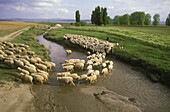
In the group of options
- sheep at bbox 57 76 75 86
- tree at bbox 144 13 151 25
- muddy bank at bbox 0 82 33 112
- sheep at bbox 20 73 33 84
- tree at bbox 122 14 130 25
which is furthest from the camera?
tree at bbox 122 14 130 25

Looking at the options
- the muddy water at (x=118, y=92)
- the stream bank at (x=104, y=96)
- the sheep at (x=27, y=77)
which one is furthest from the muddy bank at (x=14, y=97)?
the muddy water at (x=118, y=92)

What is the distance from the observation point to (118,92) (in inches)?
335

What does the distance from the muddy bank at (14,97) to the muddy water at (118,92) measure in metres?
1.66

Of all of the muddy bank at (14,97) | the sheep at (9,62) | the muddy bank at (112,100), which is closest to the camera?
the muddy bank at (14,97)

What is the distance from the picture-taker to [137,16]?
232 ft

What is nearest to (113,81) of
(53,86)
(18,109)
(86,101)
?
(86,101)

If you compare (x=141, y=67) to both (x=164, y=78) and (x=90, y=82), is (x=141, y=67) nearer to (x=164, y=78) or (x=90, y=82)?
(x=164, y=78)

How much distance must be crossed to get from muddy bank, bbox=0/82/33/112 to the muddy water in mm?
1662

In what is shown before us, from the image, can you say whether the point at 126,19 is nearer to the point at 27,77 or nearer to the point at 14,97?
the point at 27,77

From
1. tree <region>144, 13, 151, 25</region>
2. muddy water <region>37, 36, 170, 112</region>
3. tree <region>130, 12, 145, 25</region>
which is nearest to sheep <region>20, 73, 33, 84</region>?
muddy water <region>37, 36, 170, 112</region>

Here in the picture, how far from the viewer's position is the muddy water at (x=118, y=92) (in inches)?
277

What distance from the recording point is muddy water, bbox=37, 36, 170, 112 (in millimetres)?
7047

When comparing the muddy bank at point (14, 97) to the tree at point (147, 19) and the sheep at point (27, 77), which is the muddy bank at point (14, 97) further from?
the tree at point (147, 19)

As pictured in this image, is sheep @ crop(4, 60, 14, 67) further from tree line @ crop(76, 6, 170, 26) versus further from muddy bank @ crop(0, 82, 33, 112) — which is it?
tree line @ crop(76, 6, 170, 26)
